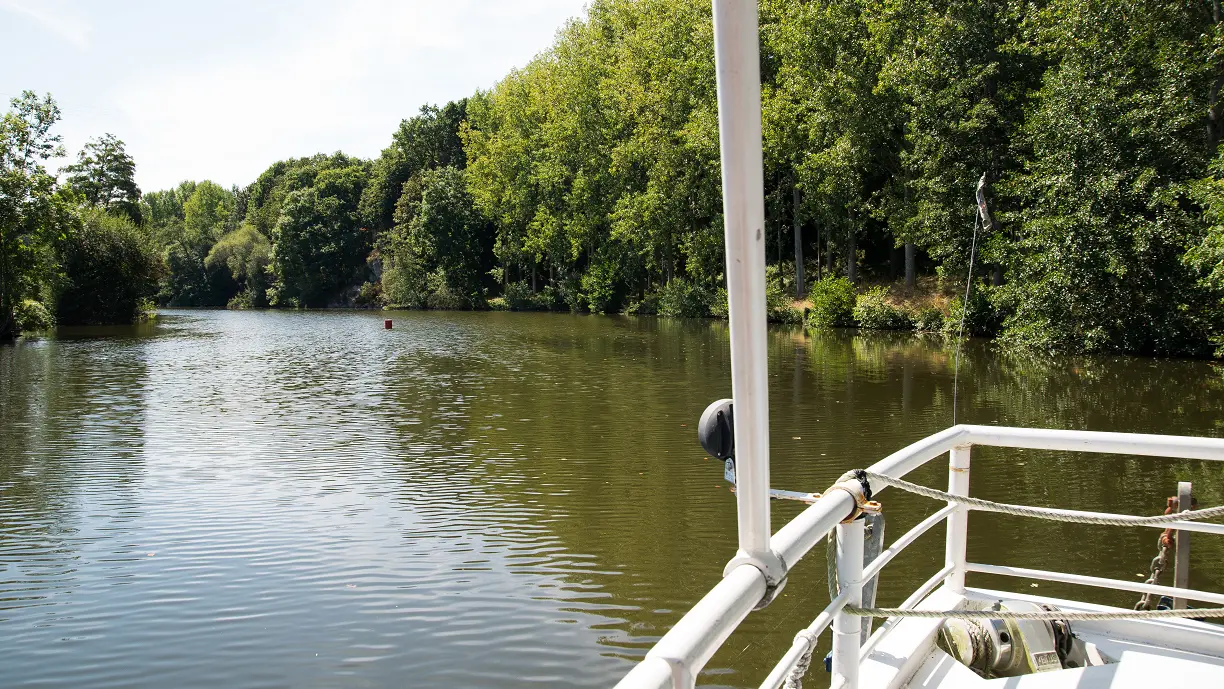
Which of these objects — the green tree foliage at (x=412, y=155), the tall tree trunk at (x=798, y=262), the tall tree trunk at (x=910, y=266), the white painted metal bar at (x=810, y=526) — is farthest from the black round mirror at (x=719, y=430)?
the green tree foliage at (x=412, y=155)

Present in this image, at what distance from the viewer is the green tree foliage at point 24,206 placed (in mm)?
33469

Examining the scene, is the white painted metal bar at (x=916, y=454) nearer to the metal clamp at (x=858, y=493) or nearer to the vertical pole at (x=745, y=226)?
the metal clamp at (x=858, y=493)

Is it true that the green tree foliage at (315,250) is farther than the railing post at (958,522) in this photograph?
Yes

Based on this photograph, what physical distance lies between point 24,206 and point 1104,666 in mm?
40557

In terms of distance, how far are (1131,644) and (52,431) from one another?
14593mm

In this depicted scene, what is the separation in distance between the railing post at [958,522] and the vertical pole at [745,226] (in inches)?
69.7

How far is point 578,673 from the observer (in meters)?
5.27

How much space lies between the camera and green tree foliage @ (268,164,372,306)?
77438 mm

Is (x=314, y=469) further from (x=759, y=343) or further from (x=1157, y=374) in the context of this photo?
(x=1157, y=374)

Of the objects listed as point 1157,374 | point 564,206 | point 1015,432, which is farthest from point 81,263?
point 1015,432

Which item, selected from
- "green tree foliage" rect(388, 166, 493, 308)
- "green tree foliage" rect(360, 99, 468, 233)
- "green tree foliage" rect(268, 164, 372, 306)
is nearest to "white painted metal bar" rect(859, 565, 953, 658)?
"green tree foliage" rect(388, 166, 493, 308)

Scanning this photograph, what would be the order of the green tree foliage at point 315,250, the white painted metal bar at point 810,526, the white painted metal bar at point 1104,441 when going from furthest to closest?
the green tree foliage at point 315,250, the white painted metal bar at point 1104,441, the white painted metal bar at point 810,526

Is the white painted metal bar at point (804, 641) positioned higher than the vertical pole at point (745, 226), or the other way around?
the vertical pole at point (745, 226)

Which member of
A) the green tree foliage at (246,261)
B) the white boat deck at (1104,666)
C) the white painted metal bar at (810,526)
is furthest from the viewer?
the green tree foliage at (246,261)
